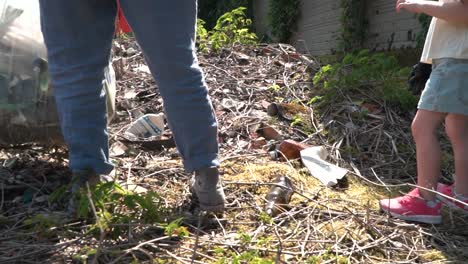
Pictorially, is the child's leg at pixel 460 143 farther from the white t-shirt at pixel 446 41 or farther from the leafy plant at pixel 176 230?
the leafy plant at pixel 176 230

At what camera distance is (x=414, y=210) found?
98.3 inches

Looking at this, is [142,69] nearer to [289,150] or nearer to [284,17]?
[289,150]

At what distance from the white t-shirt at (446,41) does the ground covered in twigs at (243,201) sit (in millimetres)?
612

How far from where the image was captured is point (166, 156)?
10.5 ft

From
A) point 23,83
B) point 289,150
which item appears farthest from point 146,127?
point 23,83

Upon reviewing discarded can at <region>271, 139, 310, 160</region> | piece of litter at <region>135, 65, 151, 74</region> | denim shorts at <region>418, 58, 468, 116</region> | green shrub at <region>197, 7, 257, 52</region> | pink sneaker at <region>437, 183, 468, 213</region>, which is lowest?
pink sneaker at <region>437, 183, 468, 213</region>

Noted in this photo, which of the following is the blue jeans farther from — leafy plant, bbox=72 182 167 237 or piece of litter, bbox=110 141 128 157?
piece of litter, bbox=110 141 128 157

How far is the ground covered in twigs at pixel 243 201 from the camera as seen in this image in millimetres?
2064

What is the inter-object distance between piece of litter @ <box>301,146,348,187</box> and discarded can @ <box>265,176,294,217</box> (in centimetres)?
31

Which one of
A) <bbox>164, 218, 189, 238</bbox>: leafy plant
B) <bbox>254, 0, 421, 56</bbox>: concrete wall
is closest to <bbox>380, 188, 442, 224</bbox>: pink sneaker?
<bbox>164, 218, 189, 238</bbox>: leafy plant

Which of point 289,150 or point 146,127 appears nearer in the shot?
point 289,150

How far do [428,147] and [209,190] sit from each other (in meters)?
0.96

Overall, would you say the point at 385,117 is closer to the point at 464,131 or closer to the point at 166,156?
the point at 464,131

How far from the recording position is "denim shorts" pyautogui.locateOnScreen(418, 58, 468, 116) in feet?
8.21
